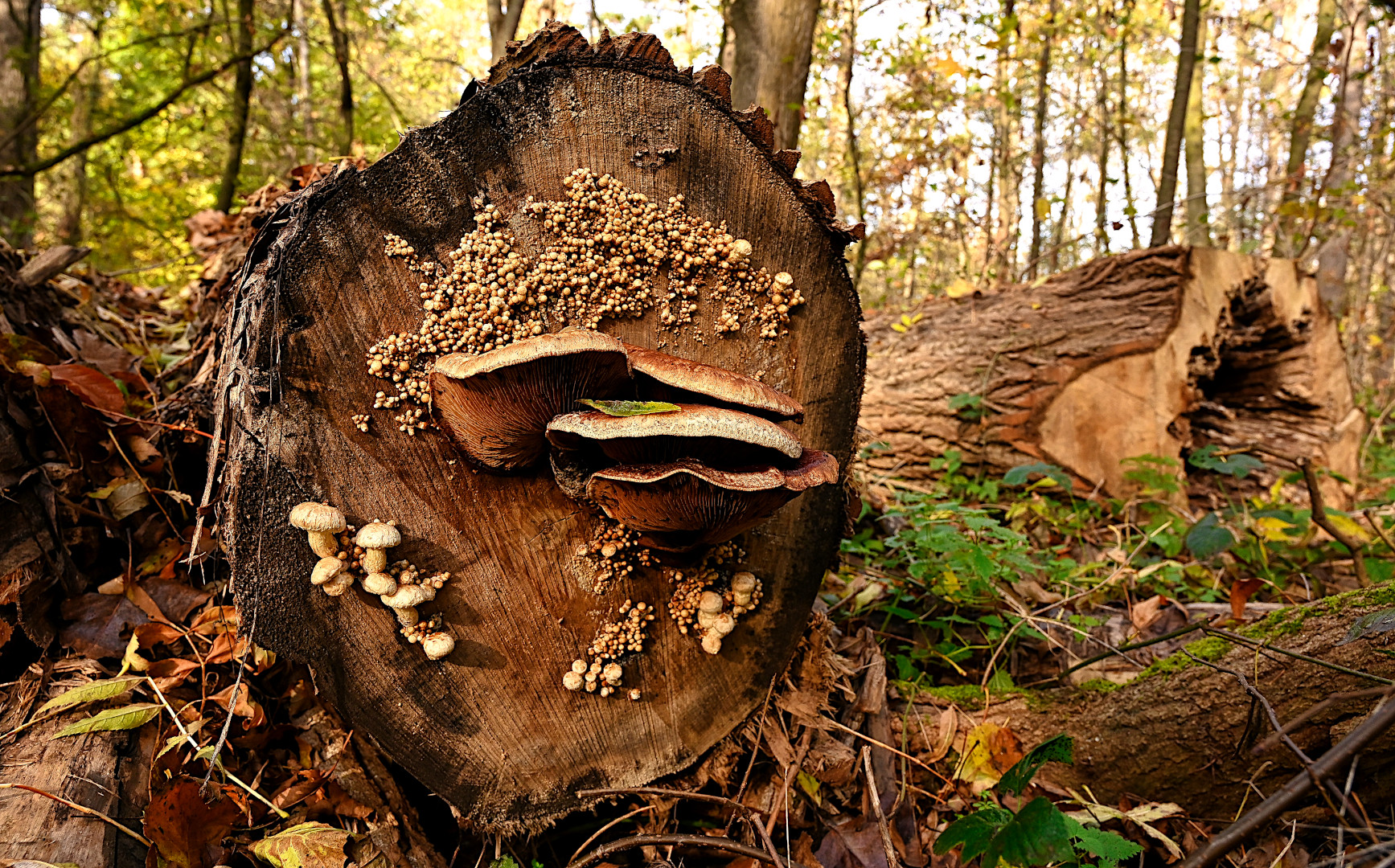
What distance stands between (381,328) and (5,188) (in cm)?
1029

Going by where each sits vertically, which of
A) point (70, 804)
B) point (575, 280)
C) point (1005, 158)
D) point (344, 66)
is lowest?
point (70, 804)

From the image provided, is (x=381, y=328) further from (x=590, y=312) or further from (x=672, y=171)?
(x=672, y=171)

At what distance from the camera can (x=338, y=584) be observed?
184 cm

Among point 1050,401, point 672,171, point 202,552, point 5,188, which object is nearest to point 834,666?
point 672,171

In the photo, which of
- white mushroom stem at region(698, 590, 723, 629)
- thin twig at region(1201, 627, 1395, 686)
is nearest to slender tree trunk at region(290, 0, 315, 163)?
white mushroom stem at region(698, 590, 723, 629)

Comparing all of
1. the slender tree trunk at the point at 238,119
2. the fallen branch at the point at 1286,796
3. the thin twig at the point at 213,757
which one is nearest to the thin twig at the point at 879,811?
the fallen branch at the point at 1286,796

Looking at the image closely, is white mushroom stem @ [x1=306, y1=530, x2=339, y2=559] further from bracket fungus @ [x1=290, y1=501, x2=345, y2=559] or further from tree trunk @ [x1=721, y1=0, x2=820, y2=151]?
tree trunk @ [x1=721, y1=0, x2=820, y2=151]

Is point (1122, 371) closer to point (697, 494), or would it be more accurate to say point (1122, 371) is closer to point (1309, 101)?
point (697, 494)

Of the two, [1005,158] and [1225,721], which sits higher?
[1005,158]

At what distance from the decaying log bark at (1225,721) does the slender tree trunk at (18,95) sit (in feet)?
35.9

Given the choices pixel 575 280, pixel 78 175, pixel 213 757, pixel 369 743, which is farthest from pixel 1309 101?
pixel 78 175

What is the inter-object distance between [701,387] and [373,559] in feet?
3.40

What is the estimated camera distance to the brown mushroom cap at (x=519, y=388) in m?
1.54

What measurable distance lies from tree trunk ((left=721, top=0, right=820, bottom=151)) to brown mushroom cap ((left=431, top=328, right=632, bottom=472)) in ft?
11.6
